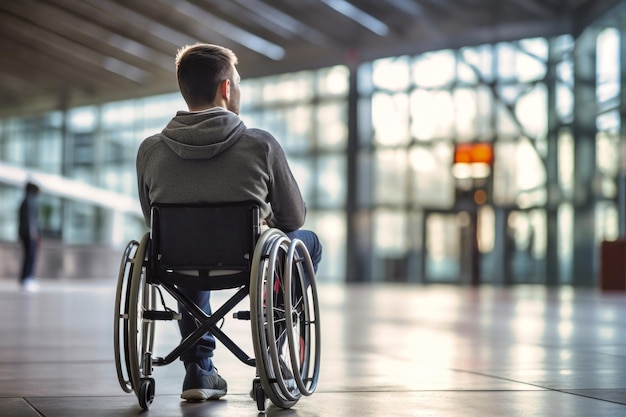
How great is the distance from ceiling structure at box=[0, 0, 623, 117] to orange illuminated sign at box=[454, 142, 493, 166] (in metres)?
4.64

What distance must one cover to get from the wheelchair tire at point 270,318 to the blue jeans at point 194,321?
0.71 feet

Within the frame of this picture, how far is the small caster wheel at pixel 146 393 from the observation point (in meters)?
3.48

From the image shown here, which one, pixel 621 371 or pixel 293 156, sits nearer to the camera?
pixel 621 371

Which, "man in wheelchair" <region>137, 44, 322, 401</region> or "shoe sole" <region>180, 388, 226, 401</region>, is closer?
"man in wheelchair" <region>137, 44, 322, 401</region>

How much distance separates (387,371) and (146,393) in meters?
1.91

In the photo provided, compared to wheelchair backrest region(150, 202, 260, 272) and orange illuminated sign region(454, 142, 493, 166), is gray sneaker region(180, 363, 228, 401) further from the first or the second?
orange illuminated sign region(454, 142, 493, 166)

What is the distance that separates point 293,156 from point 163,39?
567 centimetres

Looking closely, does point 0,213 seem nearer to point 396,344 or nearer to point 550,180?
point 550,180

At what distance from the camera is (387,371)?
5.16 m

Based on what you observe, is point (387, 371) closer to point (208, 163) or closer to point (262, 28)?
point (208, 163)

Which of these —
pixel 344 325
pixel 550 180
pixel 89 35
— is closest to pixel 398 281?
pixel 550 180

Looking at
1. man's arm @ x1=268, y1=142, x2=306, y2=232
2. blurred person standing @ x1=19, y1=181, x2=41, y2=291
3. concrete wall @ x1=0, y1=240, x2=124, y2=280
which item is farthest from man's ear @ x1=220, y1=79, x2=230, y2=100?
concrete wall @ x1=0, y1=240, x2=124, y2=280

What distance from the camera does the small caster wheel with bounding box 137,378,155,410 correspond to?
3.48m

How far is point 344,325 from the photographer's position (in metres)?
9.38
